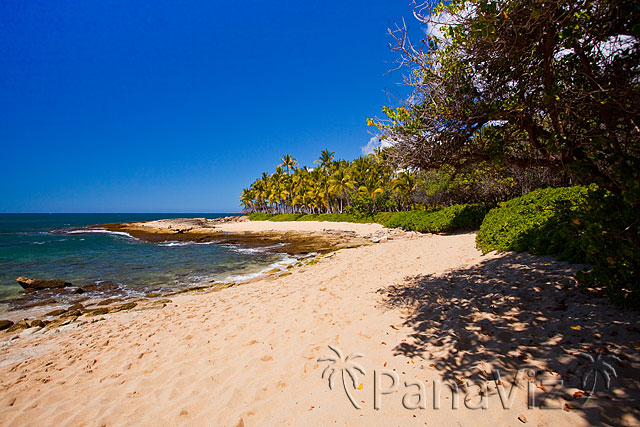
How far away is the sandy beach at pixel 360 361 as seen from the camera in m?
3.05

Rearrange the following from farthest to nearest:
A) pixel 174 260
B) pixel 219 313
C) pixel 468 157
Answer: pixel 174 260
pixel 219 313
pixel 468 157

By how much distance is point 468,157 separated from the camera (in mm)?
5566

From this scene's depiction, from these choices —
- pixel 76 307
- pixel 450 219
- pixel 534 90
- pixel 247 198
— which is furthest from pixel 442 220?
pixel 247 198

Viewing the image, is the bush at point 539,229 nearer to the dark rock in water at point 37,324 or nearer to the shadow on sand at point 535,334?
the shadow on sand at point 535,334

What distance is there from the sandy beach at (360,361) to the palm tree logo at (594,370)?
0.09 ft

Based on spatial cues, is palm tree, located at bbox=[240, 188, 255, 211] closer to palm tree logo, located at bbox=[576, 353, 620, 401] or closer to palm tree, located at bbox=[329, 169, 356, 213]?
palm tree, located at bbox=[329, 169, 356, 213]

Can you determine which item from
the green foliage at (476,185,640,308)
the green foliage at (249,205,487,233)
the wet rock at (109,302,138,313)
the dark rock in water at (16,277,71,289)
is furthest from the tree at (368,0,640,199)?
the green foliage at (249,205,487,233)

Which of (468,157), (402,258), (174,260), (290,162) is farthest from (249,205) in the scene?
(468,157)

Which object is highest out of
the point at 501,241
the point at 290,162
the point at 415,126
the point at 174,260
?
the point at 290,162

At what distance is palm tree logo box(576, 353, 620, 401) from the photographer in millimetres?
2860

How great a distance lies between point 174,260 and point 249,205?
7575 centimetres

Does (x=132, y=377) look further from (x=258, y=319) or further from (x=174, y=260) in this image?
(x=174, y=260)

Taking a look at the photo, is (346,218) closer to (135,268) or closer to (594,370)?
(135,268)

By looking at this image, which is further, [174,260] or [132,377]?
[174,260]
